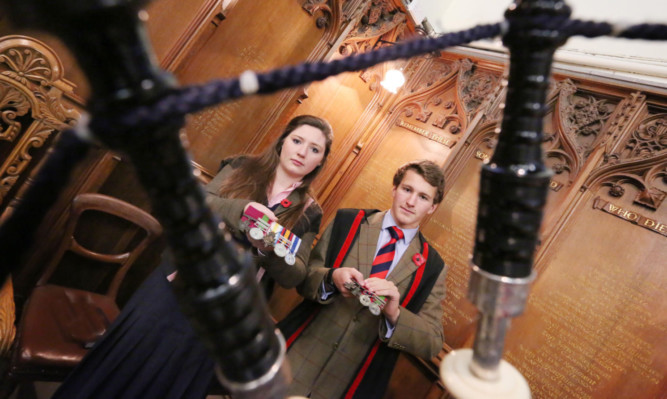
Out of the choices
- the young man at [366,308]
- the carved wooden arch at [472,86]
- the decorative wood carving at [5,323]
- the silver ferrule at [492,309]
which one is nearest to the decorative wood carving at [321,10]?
the carved wooden arch at [472,86]

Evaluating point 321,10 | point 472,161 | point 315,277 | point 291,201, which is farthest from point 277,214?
point 321,10

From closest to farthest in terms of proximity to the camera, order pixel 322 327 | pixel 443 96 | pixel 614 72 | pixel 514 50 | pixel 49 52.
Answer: pixel 514 50 < pixel 322 327 < pixel 49 52 < pixel 614 72 < pixel 443 96

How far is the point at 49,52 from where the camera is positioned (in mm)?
1887

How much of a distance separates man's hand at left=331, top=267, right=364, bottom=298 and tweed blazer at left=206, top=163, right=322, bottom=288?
0.17 metres

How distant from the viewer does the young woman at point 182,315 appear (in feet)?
4.50

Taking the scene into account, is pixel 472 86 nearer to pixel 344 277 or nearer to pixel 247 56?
pixel 247 56

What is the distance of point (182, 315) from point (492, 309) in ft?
4.73

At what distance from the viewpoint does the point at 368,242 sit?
188cm

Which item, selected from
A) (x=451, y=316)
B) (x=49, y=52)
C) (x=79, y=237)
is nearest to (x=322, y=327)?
(x=451, y=316)

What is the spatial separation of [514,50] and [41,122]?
8.05 feet

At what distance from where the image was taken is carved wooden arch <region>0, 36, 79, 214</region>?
1.77 m

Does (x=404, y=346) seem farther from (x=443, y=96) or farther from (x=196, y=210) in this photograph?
(x=443, y=96)

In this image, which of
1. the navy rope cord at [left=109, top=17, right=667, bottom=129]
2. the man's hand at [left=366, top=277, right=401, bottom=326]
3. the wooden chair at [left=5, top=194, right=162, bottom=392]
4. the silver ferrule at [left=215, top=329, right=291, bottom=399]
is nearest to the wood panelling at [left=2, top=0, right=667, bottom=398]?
the wooden chair at [left=5, top=194, right=162, bottom=392]

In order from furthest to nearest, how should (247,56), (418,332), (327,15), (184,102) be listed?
(327,15) → (247,56) → (418,332) → (184,102)
